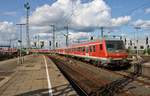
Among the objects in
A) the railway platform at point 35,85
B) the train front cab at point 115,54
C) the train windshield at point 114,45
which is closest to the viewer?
the railway platform at point 35,85

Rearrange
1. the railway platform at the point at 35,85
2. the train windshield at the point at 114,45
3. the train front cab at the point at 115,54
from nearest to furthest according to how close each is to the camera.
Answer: the railway platform at the point at 35,85 < the train front cab at the point at 115,54 < the train windshield at the point at 114,45

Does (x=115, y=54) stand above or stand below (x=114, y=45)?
below

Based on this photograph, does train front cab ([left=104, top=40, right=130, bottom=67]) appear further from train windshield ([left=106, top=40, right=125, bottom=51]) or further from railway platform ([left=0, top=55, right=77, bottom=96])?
railway platform ([left=0, top=55, right=77, bottom=96])

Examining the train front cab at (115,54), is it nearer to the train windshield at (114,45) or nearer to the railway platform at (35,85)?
the train windshield at (114,45)

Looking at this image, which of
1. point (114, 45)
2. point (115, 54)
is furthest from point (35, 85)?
point (114, 45)

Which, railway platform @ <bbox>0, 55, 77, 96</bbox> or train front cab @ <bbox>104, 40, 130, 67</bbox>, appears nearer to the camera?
railway platform @ <bbox>0, 55, 77, 96</bbox>

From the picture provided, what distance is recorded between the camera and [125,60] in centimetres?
2870

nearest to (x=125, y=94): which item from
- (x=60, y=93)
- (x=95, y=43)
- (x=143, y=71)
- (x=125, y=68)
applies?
(x=60, y=93)

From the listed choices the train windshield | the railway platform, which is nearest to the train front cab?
the train windshield

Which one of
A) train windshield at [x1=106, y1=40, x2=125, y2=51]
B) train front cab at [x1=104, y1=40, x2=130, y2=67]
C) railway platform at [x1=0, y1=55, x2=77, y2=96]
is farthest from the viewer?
train windshield at [x1=106, y1=40, x2=125, y2=51]

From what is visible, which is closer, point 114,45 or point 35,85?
point 35,85

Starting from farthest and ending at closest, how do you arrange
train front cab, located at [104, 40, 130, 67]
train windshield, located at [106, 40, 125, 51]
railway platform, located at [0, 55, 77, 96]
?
train windshield, located at [106, 40, 125, 51] < train front cab, located at [104, 40, 130, 67] < railway platform, located at [0, 55, 77, 96]

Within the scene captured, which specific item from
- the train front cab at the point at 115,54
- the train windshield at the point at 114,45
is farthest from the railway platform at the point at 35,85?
the train windshield at the point at 114,45

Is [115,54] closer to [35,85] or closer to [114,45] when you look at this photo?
[114,45]
